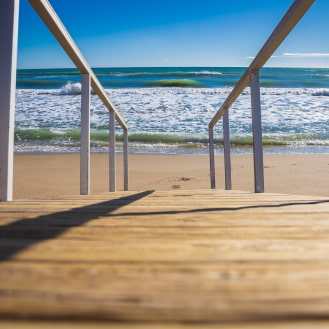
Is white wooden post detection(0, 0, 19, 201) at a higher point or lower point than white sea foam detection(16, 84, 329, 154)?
lower

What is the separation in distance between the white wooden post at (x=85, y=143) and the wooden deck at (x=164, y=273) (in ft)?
2.68

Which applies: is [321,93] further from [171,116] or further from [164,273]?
[164,273]

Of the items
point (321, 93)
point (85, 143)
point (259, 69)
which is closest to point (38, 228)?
point (85, 143)

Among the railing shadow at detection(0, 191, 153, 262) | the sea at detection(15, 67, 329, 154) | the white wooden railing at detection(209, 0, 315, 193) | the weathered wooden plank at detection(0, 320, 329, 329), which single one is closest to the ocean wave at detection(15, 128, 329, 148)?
the sea at detection(15, 67, 329, 154)

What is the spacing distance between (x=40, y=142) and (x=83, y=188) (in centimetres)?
583

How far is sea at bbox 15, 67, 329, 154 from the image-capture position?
21.0ft

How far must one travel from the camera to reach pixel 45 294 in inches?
13.2

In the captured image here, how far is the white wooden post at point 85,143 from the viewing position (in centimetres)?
150

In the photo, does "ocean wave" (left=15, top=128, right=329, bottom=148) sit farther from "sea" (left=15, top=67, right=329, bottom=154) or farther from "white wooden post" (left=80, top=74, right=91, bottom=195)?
"white wooden post" (left=80, top=74, right=91, bottom=195)

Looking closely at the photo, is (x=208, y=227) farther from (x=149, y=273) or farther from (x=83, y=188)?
(x=83, y=188)

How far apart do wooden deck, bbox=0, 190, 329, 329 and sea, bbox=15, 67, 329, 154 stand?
16.9 ft

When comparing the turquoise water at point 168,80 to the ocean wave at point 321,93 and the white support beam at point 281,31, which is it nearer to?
the ocean wave at point 321,93

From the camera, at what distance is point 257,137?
4.87 ft

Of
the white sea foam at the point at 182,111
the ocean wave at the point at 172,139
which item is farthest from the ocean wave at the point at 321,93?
the ocean wave at the point at 172,139
